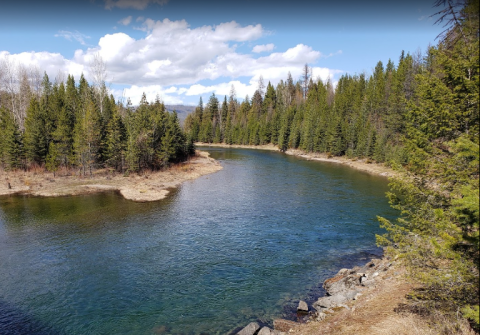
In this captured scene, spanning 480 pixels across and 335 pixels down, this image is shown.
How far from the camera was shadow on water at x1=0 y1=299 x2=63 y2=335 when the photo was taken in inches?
599

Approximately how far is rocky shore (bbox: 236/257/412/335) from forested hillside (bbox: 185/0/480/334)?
2.38m

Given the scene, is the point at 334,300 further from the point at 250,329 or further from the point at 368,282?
the point at 250,329

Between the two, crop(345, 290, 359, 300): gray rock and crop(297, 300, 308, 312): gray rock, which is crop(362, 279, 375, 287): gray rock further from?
crop(297, 300, 308, 312): gray rock

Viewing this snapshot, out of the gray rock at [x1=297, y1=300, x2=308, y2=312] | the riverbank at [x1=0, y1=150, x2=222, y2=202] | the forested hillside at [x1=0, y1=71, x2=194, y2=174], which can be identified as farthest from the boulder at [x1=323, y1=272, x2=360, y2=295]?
the forested hillside at [x1=0, y1=71, x2=194, y2=174]

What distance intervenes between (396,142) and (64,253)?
81.1m

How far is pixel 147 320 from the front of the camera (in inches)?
643

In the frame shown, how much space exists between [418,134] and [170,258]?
19.2 metres

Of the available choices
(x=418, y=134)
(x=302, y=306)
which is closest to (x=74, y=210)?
(x=302, y=306)

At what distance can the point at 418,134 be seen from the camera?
1509cm

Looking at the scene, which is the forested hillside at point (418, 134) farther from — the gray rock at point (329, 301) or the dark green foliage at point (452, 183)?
the gray rock at point (329, 301)

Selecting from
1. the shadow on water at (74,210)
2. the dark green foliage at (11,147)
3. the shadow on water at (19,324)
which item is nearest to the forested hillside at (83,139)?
the dark green foliage at (11,147)

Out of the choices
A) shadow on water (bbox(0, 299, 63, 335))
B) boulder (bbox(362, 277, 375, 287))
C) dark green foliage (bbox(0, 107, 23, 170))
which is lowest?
shadow on water (bbox(0, 299, 63, 335))

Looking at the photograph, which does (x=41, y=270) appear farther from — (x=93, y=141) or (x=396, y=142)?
(x=396, y=142)

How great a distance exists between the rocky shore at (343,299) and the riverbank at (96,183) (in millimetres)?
30238
